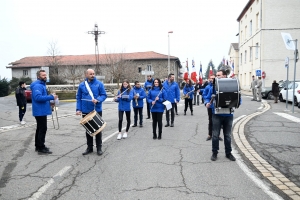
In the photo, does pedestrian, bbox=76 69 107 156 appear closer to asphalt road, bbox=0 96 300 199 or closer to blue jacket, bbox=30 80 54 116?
asphalt road, bbox=0 96 300 199

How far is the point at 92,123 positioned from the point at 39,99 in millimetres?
1351

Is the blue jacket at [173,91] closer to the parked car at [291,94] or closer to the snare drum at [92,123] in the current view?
the snare drum at [92,123]

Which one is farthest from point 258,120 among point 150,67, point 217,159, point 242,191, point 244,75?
point 150,67

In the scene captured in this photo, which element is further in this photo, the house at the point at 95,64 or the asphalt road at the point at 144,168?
the house at the point at 95,64

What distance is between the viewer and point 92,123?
6.12m

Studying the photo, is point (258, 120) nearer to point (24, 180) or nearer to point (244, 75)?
point (24, 180)

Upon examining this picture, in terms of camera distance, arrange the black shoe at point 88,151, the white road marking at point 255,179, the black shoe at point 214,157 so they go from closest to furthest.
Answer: the white road marking at point 255,179
the black shoe at point 214,157
the black shoe at point 88,151

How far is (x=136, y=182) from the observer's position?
4.57 meters

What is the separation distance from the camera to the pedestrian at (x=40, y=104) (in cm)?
632

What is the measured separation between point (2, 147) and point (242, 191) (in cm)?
622

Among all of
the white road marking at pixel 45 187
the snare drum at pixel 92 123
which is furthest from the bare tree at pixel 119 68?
the white road marking at pixel 45 187

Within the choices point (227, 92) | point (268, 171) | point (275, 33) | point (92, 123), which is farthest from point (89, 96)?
point (275, 33)

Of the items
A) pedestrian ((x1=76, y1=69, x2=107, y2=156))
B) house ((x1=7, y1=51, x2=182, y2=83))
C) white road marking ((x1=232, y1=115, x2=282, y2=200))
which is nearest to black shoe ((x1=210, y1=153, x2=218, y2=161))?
white road marking ((x1=232, y1=115, x2=282, y2=200))

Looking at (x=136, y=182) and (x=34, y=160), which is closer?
(x=136, y=182)
